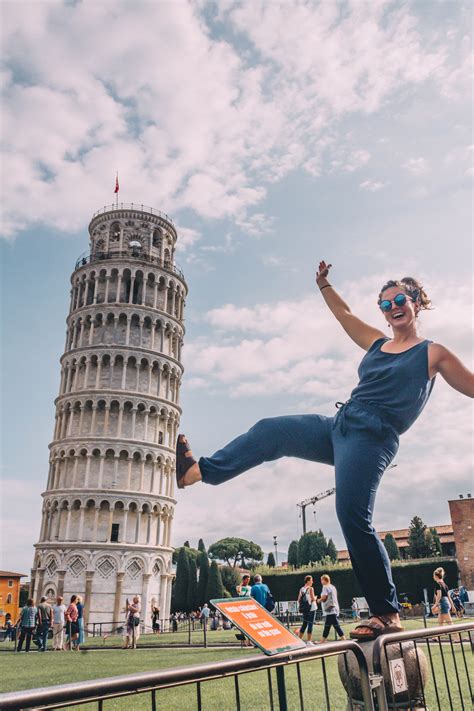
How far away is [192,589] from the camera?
205 ft

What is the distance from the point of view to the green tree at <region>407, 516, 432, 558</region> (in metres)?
62.2

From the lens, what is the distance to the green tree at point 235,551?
10331cm

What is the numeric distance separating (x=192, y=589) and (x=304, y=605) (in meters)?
53.4

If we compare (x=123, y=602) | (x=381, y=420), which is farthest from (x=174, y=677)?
(x=123, y=602)

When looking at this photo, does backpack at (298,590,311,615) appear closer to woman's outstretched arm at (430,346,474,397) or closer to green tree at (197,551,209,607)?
woman's outstretched arm at (430,346,474,397)

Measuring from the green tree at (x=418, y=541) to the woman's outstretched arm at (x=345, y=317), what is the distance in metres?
63.6

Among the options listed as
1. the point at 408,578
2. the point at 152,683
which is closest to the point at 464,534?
the point at 408,578

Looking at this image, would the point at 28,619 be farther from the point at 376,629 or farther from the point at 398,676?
the point at 398,676

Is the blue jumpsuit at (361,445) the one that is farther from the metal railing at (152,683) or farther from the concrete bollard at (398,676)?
the metal railing at (152,683)

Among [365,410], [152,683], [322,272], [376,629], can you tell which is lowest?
[152,683]

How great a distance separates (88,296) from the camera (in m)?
50.0

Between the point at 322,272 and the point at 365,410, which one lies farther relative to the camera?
the point at 322,272

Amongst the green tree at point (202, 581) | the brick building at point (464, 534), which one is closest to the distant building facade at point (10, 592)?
the green tree at point (202, 581)

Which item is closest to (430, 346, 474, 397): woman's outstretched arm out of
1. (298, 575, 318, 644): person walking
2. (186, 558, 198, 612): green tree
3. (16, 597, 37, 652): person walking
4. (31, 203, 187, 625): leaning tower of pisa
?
(298, 575, 318, 644): person walking
